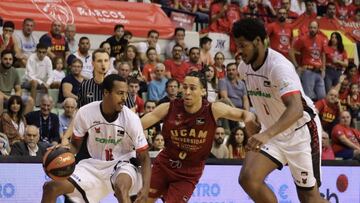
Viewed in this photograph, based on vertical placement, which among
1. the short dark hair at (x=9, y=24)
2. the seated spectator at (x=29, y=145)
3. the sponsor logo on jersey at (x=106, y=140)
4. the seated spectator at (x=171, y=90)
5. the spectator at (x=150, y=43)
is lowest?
the seated spectator at (x=29, y=145)

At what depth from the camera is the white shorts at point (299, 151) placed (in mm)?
8680

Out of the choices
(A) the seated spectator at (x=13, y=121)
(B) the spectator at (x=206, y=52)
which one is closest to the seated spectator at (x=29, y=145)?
(A) the seated spectator at (x=13, y=121)

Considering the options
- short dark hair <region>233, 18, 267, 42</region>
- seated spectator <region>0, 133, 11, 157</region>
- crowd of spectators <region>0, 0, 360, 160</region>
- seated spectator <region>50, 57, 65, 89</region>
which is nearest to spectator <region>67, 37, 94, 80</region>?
crowd of spectators <region>0, 0, 360, 160</region>

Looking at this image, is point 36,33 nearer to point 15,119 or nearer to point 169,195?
point 15,119

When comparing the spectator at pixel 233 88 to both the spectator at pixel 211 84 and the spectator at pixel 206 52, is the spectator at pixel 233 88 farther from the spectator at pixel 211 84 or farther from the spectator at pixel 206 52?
the spectator at pixel 206 52

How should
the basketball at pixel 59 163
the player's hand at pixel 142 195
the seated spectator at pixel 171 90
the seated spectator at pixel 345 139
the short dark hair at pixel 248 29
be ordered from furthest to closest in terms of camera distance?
the seated spectator at pixel 345 139, the seated spectator at pixel 171 90, the player's hand at pixel 142 195, the basketball at pixel 59 163, the short dark hair at pixel 248 29

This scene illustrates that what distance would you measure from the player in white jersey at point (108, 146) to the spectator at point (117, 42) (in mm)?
7251

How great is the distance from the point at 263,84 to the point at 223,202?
4.43 meters

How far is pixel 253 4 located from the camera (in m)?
20.4

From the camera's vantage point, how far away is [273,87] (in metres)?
8.40

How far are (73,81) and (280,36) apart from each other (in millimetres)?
5741

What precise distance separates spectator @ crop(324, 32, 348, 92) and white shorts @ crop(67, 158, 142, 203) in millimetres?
9912

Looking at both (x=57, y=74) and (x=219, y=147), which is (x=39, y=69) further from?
(x=219, y=147)

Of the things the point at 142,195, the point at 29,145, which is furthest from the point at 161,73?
the point at 142,195
